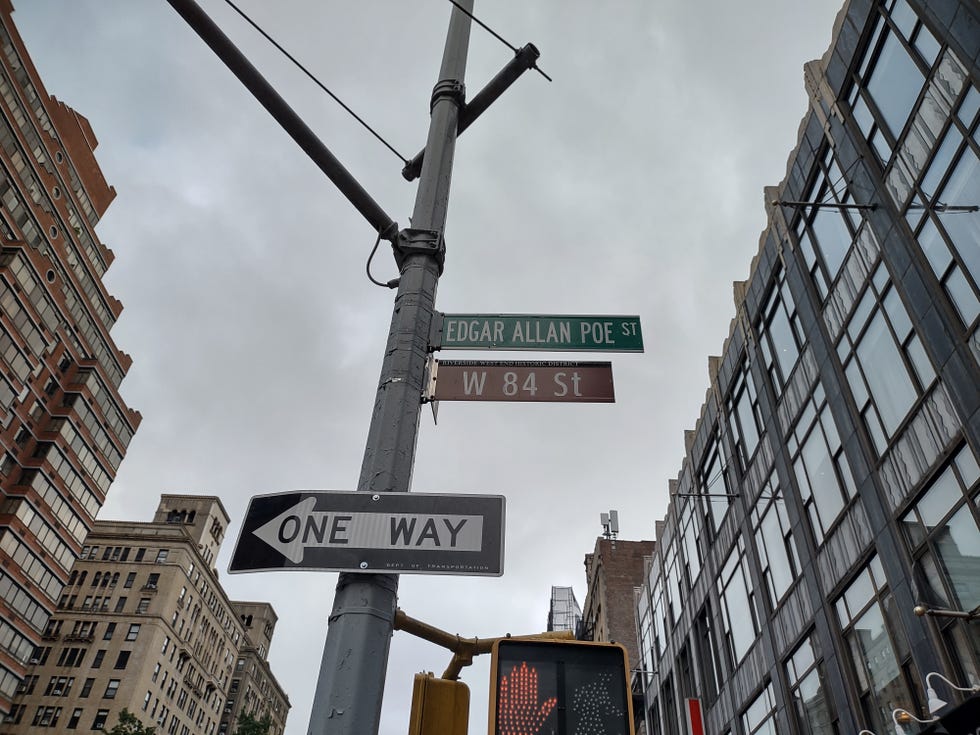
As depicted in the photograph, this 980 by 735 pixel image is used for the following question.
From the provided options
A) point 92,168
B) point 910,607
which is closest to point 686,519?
point 910,607

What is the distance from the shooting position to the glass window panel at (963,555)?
513 inches

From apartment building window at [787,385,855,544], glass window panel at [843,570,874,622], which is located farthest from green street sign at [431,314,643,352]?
apartment building window at [787,385,855,544]

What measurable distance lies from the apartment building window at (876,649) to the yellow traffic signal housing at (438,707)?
15.0 metres

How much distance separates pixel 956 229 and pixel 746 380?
485 inches

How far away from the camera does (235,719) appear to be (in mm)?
106625

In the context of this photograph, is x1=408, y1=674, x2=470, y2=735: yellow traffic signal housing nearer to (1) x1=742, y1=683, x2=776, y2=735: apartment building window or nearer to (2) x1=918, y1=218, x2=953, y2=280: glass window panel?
(2) x1=918, y1=218, x2=953, y2=280: glass window panel

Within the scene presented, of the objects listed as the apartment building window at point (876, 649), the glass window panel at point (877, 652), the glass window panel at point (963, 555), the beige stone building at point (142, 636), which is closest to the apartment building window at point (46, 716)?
the beige stone building at point (142, 636)

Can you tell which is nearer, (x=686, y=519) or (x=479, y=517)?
(x=479, y=517)

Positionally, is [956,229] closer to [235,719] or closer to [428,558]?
[428,558]

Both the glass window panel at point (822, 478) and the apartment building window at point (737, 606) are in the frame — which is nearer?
the glass window panel at point (822, 478)

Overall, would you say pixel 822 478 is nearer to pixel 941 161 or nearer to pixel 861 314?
pixel 861 314

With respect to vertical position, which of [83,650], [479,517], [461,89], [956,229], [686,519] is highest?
[83,650]

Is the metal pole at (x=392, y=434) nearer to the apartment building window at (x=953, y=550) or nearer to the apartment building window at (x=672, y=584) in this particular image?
the apartment building window at (x=953, y=550)

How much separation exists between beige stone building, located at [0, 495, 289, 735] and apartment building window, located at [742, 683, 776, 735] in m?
70.4
